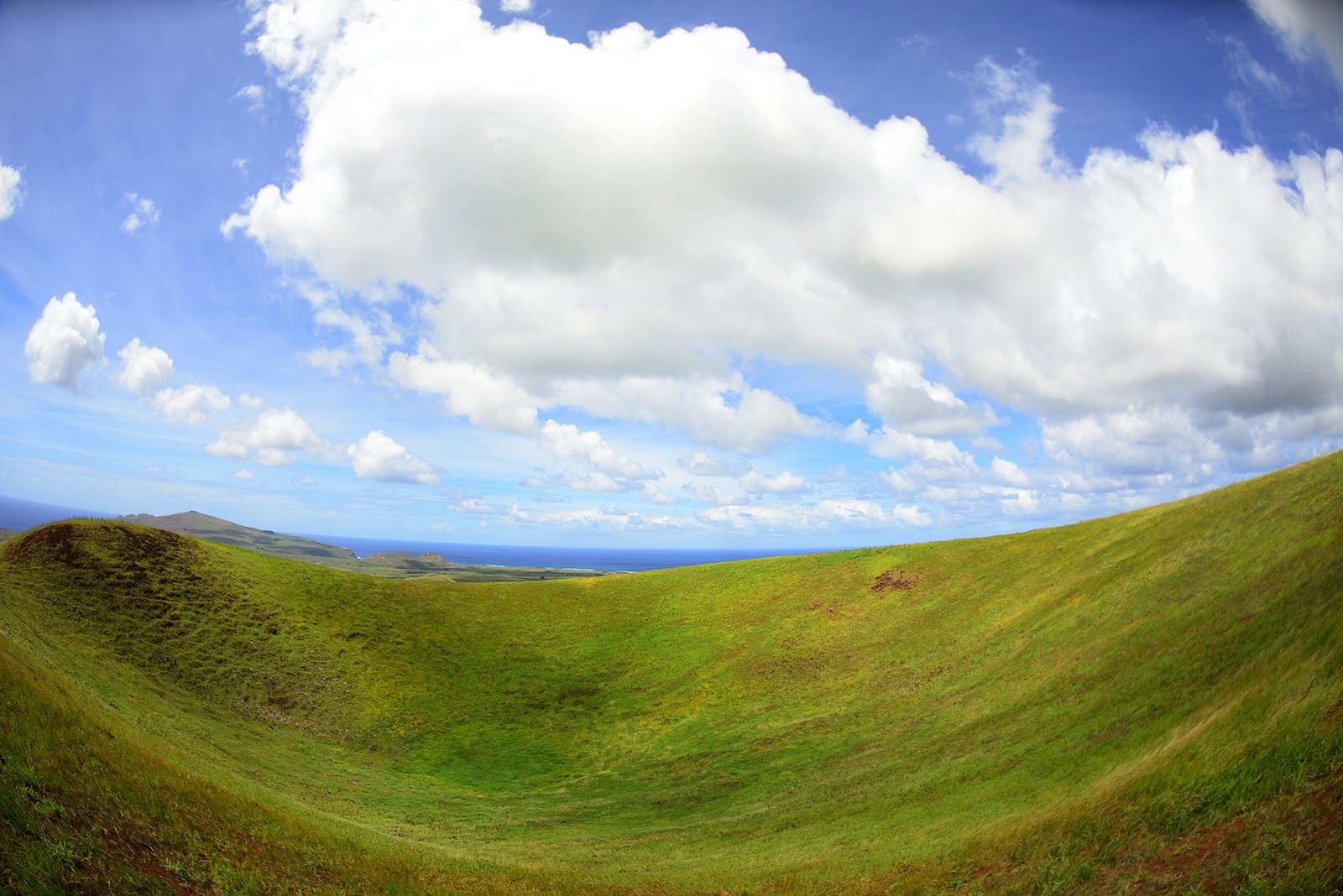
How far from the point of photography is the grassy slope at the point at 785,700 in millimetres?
18609

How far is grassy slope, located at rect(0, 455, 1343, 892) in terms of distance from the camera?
18609 millimetres

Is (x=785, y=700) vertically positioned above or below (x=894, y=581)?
below

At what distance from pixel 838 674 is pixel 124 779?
53.3 metres

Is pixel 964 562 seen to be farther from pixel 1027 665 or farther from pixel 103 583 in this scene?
pixel 103 583

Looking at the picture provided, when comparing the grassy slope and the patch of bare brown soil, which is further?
the patch of bare brown soil

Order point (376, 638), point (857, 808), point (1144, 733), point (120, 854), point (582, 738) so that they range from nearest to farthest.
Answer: point (120, 854)
point (1144, 733)
point (857, 808)
point (582, 738)
point (376, 638)

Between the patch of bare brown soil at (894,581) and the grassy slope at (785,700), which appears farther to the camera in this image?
the patch of bare brown soil at (894,581)

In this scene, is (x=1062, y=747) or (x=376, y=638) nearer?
(x=1062, y=747)

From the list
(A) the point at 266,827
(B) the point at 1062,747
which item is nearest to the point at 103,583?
(A) the point at 266,827

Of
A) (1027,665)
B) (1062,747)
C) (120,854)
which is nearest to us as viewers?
(120,854)

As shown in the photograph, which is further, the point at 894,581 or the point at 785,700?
the point at 894,581

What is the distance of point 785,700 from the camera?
54562mm

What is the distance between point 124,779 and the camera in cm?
1641

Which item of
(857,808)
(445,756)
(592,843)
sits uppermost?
(857,808)
